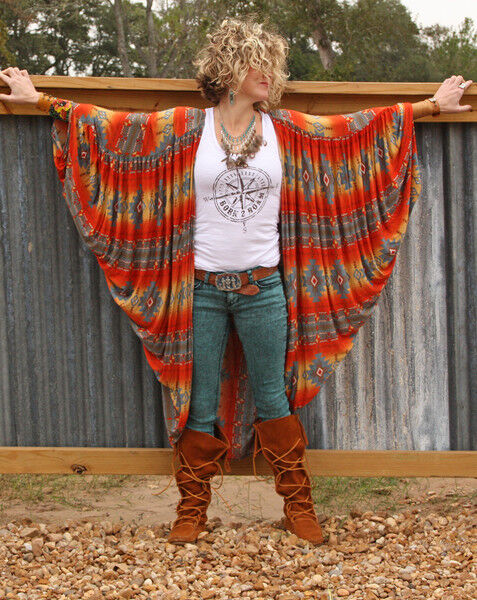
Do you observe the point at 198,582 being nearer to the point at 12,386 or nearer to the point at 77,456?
the point at 77,456

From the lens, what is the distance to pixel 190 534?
3461 millimetres

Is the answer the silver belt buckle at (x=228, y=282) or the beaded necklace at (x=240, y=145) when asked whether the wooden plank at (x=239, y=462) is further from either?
the beaded necklace at (x=240, y=145)

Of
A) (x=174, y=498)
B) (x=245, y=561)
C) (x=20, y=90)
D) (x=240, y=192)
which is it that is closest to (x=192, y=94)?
(x=240, y=192)

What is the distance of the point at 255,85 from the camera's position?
129 inches

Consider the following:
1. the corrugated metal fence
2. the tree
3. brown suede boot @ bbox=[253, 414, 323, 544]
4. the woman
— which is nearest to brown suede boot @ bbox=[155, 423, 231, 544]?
the woman

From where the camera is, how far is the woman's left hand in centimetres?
355

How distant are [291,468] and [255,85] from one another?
62.6 inches

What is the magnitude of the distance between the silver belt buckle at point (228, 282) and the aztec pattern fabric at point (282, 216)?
0.40 feet

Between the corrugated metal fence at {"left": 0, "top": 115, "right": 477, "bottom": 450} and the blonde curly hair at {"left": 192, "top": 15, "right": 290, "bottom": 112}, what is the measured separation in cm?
79

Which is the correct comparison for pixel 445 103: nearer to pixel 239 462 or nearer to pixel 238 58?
pixel 238 58

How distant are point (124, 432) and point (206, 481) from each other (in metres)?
0.55

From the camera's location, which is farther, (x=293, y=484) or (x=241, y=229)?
(x=293, y=484)

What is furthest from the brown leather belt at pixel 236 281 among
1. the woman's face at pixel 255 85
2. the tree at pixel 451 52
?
the tree at pixel 451 52

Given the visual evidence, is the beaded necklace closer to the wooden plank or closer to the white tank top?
the white tank top
